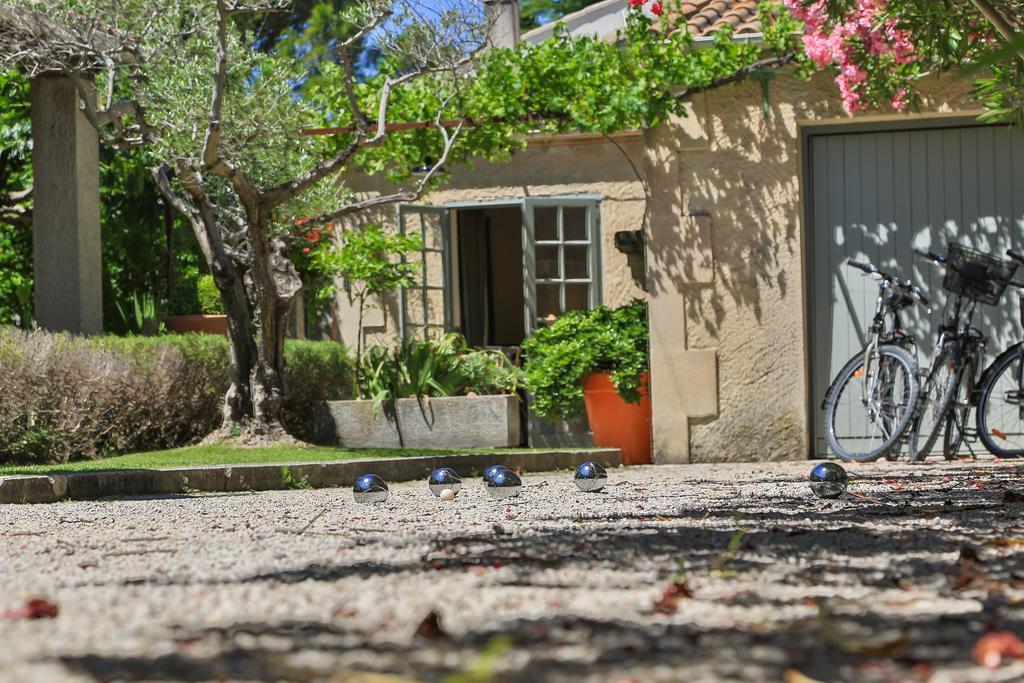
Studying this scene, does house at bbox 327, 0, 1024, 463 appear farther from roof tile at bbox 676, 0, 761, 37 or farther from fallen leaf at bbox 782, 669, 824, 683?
fallen leaf at bbox 782, 669, 824, 683

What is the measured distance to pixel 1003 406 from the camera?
9.80 meters

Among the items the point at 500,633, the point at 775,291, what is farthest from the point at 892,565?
the point at 775,291

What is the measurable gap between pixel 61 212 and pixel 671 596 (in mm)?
8744

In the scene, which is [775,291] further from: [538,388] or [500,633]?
[500,633]

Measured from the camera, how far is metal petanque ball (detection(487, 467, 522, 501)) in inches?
251

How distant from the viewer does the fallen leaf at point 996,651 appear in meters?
2.27

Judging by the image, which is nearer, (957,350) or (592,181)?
Answer: (957,350)

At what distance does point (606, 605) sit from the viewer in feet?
9.70

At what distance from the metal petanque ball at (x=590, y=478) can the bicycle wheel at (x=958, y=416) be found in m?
3.03

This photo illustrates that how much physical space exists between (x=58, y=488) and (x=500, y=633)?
495 centimetres

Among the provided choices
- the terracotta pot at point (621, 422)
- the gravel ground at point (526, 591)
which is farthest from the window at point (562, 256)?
the gravel ground at point (526, 591)

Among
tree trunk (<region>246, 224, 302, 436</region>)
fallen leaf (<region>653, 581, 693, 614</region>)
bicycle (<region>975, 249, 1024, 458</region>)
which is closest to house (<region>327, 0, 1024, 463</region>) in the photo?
bicycle (<region>975, 249, 1024, 458</region>)

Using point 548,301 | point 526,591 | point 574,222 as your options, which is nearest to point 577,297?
point 548,301

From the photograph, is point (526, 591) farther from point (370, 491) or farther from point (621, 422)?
point (621, 422)
